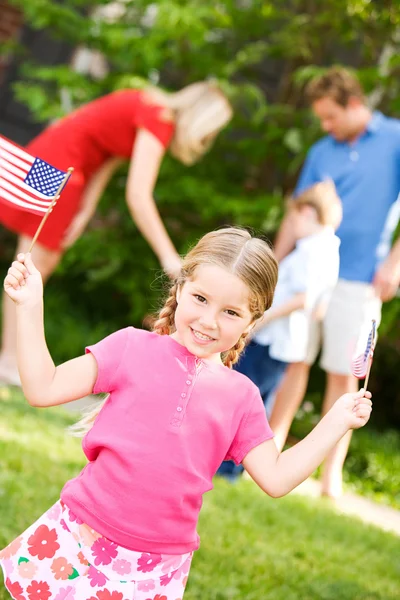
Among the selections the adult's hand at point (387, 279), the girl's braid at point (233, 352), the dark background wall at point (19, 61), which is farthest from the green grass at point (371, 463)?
the dark background wall at point (19, 61)

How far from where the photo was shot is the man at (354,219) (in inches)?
182

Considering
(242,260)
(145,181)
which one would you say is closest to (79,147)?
(145,181)

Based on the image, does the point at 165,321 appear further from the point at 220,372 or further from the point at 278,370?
the point at 278,370

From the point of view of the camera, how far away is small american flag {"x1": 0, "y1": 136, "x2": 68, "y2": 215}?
2100 mm

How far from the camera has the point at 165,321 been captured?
85.4 inches

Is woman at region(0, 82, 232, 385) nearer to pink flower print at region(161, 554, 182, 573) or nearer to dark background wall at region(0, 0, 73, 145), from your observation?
pink flower print at region(161, 554, 182, 573)

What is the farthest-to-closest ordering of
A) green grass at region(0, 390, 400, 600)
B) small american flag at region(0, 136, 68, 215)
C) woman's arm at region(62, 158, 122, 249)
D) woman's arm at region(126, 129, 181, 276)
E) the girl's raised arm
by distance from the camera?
1. woman's arm at region(62, 158, 122, 249)
2. woman's arm at region(126, 129, 181, 276)
3. green grass at region(0, 390, 400, 600)
4. small american flag at region(0, 136, 68, 215)
5. the girl's raised arm

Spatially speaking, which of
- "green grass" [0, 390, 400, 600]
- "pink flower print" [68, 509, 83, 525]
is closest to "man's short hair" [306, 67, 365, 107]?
"green grass" [0, 390, 400, 600]

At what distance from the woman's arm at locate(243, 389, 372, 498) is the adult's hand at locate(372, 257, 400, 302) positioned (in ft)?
8.84

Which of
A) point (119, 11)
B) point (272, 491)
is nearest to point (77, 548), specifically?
point (272, 491)

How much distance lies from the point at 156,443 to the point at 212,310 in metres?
0.30

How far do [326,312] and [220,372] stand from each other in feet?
9.26

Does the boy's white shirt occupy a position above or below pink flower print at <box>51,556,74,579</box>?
below

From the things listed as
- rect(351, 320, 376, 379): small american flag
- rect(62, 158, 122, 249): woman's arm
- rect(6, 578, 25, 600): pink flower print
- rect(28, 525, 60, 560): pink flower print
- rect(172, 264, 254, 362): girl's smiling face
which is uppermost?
rect(172, 264, 254, 362): girl's smiling face
